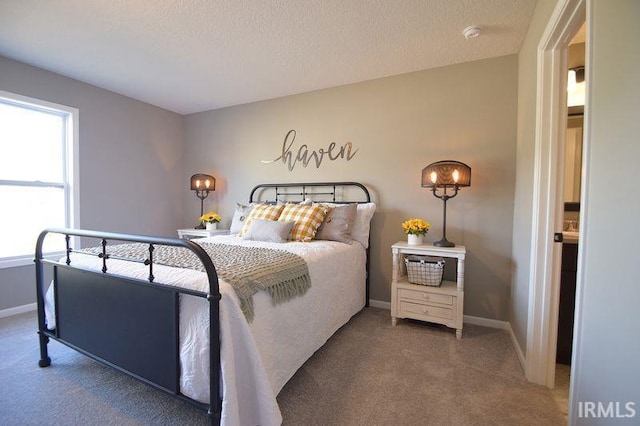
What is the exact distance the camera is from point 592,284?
3.23 feet

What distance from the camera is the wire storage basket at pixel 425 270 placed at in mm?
2387

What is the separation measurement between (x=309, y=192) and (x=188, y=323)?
2.31 metres

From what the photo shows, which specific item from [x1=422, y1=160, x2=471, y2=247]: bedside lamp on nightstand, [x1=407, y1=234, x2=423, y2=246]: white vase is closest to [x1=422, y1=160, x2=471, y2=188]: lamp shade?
[x1=422, y1=160, x2=471, y2=247]: bedside lamp on nightstand

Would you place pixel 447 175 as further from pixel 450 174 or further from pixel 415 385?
pixel 415 385

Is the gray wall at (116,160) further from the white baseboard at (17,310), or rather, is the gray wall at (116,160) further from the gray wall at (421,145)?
the gray wall at (421,145)

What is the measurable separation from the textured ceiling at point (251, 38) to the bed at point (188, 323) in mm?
A: 1599

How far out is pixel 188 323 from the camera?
4.06ft

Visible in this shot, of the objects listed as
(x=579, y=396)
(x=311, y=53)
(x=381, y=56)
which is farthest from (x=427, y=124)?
(x=579, y=396)

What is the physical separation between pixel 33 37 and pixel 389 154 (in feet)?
10.7

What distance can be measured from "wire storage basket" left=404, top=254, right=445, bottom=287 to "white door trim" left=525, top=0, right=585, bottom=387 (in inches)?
28.5

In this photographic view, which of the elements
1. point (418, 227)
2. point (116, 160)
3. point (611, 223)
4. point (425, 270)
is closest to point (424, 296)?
point (425, 270)

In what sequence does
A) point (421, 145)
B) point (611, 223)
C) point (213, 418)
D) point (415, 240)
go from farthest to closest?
point (421, 145) → point (415, 240) → point (213, 418) → point (611, 223)

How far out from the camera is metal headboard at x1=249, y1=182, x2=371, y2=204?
3104 millimetres

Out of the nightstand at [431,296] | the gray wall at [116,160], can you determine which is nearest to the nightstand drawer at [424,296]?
the nightstand at [431,296]
